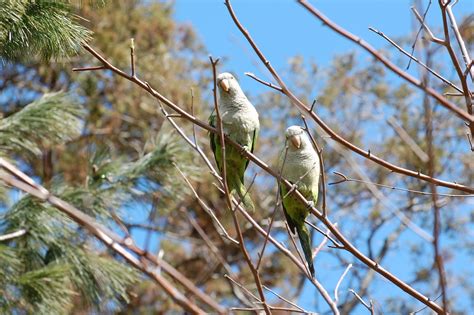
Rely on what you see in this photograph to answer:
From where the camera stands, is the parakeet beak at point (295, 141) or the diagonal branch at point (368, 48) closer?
the diagonal branch at point (368, 48)

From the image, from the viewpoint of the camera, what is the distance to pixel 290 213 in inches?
124

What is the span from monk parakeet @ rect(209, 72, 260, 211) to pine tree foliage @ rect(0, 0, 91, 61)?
668 mm

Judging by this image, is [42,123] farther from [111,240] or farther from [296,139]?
[111,240]

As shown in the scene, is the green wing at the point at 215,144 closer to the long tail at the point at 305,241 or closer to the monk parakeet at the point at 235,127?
the monk parakeet at the point at 235,127

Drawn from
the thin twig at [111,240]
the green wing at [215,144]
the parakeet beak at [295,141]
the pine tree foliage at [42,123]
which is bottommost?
the thin twig at [111,240]

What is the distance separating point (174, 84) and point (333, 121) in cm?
234

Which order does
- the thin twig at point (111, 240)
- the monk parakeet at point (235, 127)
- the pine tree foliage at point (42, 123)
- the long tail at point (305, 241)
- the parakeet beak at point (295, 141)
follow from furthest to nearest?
1. the pine tree foliage at point (42, 123)
2. the parakeet beak at point (295, 141)
3. the monk parakeet at point (235, 127)
4. the long tail at point (305, 241)
5. the thin twig at point (111, 240)

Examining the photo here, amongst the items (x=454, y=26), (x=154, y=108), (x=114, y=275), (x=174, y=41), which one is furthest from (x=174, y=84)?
(x=454, y=26)

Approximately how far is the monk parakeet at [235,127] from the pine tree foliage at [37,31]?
67 cm

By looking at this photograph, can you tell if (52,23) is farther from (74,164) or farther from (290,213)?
(74,164)

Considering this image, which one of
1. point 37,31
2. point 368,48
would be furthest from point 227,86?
point 368,48

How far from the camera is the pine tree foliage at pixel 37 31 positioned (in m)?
2.65

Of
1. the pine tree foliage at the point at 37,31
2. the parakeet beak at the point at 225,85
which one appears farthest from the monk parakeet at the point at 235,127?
the pine tree foliage at the point at 37,31

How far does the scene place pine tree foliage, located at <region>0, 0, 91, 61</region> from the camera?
265cm
